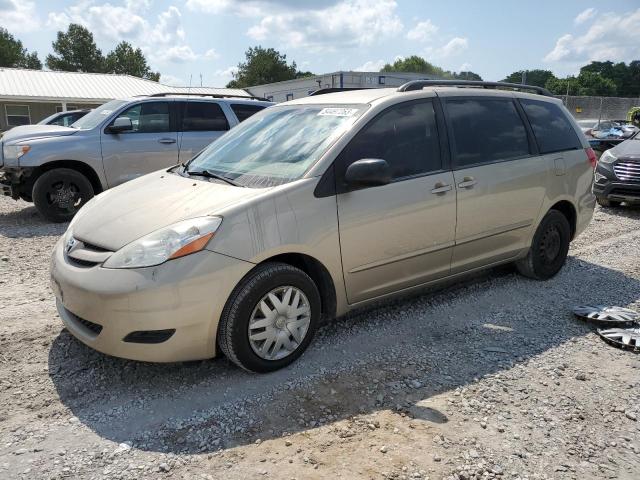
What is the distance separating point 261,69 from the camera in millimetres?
68312

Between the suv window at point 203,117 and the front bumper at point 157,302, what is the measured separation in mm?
5754

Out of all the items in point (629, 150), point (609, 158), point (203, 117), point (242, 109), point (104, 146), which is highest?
point (242, 109)

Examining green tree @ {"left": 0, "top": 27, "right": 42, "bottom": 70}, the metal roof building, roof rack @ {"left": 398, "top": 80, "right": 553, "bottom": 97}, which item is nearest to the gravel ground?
roof rack @ {"left": 398, "top": 80, "right": 553, "bottom": 97}

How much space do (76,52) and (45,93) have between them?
161ft

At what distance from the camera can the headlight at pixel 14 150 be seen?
7316mm

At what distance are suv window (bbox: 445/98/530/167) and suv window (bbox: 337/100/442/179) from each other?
0.26 m

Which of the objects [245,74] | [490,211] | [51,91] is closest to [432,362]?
[490,211]

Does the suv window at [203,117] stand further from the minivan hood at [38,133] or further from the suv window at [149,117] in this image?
the minivan hood at [38,133]

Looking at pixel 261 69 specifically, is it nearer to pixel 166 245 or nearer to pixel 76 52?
pixel 76 52

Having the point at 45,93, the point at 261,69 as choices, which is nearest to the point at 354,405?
the point at 45,93

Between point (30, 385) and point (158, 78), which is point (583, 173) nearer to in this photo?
point (30, 385)

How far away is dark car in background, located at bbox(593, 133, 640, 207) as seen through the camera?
345 inches

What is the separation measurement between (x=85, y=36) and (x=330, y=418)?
80970 mm

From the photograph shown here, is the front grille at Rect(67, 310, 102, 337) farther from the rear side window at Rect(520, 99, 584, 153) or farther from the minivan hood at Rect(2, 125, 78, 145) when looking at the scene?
the minivan hood at Rect(2, 125, 78, 145)
